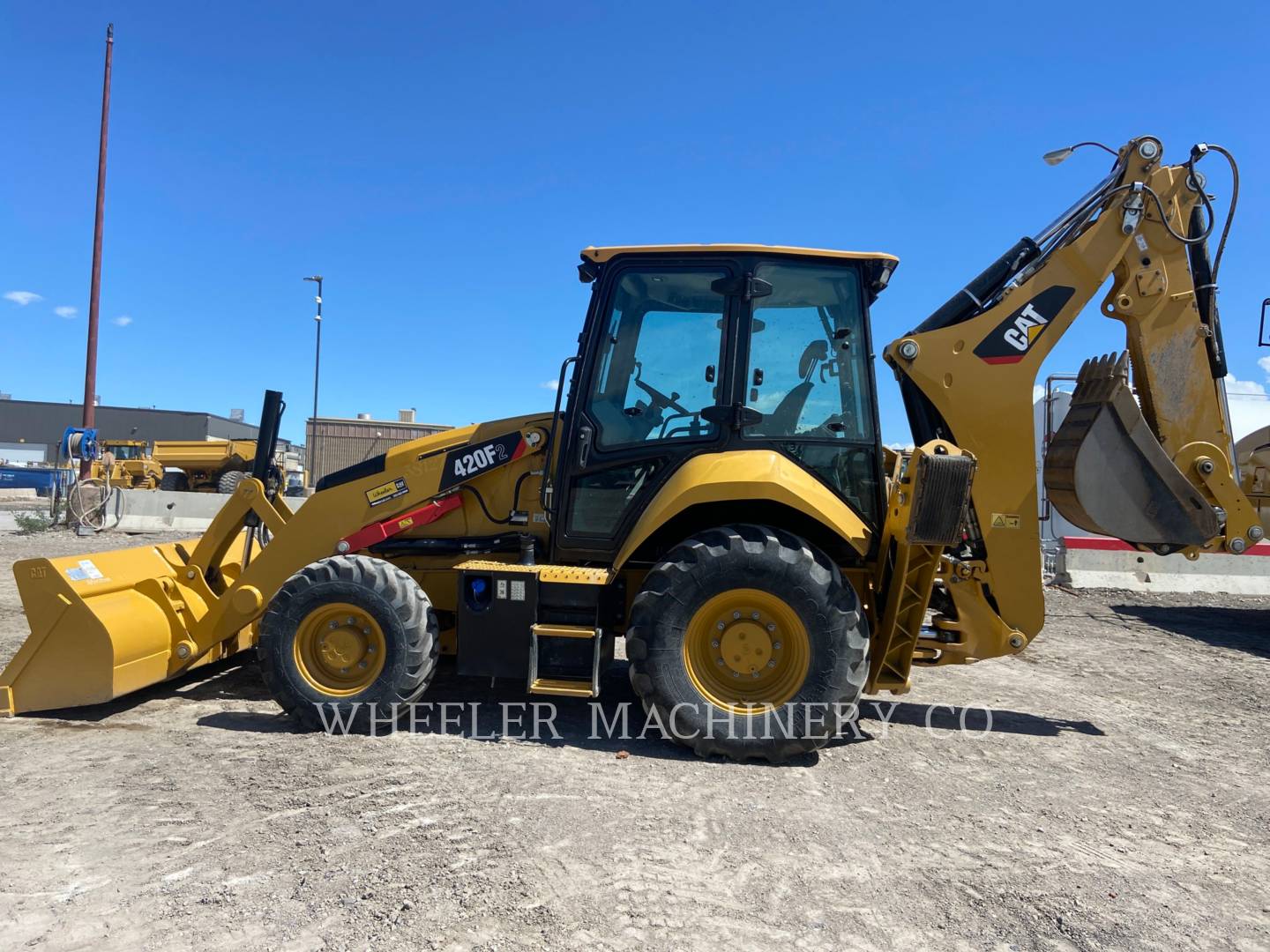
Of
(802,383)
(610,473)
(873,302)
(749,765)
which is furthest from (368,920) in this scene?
(873,302)

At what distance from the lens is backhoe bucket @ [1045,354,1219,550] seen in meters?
4.71

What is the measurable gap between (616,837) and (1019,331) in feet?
11.6

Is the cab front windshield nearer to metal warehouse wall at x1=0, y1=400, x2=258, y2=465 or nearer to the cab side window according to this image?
the cab side window

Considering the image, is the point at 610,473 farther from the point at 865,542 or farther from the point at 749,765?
the point at 749,765

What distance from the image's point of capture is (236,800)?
3568 millimetres

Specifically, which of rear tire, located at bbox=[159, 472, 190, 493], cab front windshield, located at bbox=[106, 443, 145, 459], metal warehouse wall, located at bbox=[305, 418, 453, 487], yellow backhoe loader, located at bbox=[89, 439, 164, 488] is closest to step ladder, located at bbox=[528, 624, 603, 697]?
yellow backhoe loader, located at bbox=[89, 439, 164, 488]

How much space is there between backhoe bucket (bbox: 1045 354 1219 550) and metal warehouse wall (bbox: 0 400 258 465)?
69546mm

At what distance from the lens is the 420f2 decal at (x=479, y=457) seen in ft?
16.6

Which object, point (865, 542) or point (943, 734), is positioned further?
point (943, 734)

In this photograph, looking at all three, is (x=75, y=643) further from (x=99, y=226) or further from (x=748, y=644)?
(x=99, y=226)

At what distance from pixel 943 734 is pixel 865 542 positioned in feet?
4.56

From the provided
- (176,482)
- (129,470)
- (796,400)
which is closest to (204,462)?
(176,482)

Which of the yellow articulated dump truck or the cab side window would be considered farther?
the yellow articulated dump truck

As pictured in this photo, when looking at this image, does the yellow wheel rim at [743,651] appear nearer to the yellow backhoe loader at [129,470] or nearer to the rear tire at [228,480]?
the rear tire at [228,480]
